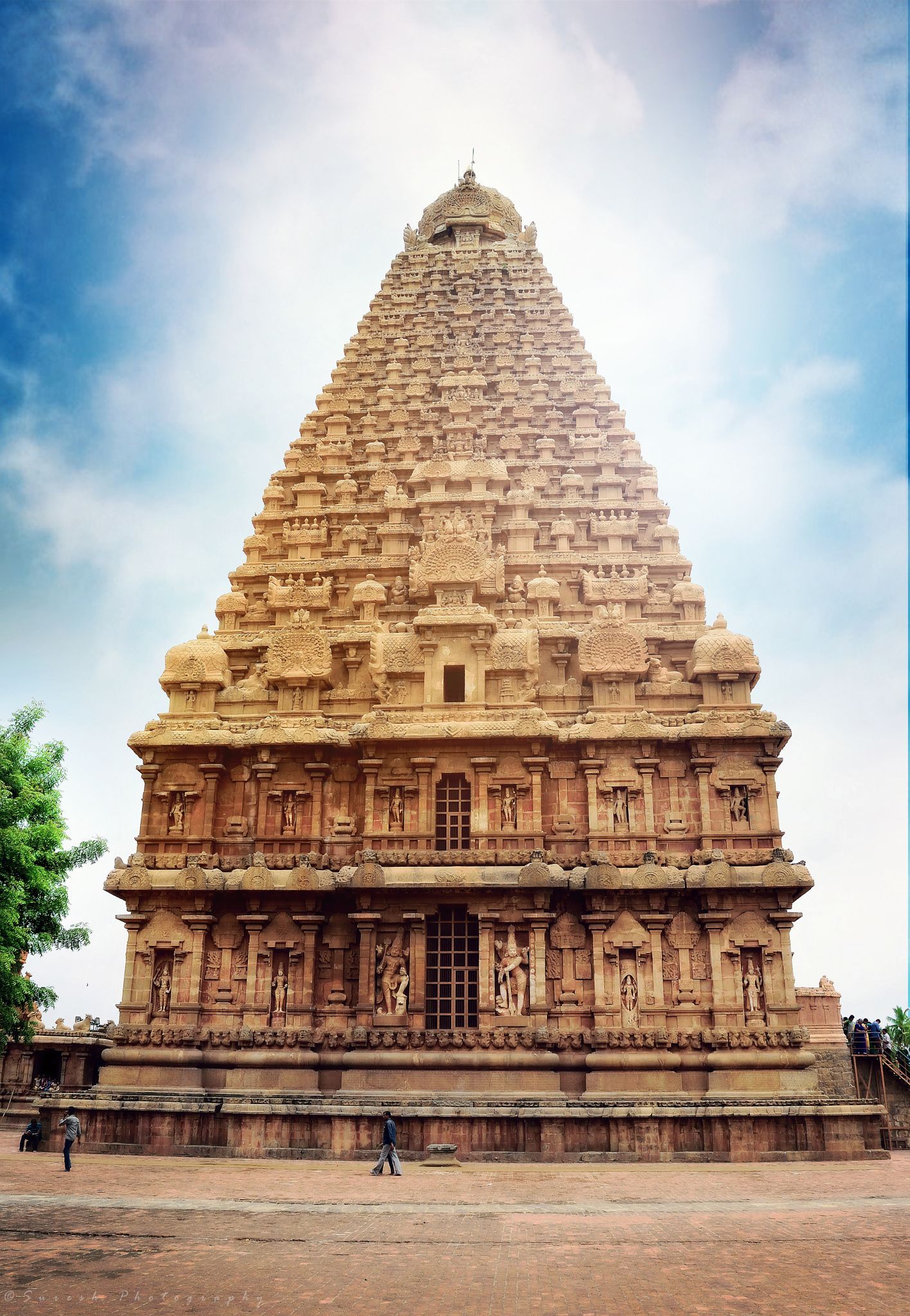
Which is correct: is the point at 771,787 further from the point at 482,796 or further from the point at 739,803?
the point at 482,796

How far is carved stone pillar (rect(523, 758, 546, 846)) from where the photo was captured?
30.4 metres

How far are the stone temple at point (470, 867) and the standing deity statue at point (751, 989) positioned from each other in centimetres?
5

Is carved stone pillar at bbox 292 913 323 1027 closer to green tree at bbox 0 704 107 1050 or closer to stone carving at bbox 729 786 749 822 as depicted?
green tree at bbox 0 704 107 1050

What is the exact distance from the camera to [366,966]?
95.5 feet

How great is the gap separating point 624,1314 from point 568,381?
1365 inches

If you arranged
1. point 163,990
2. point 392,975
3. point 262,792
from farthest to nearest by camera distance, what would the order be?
point 262,792
point 163,990
point 392,975

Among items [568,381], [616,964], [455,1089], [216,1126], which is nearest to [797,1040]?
[616,964]

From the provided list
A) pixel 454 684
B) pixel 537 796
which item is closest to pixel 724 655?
pixel 537 796

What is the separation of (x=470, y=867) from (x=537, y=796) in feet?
9.12

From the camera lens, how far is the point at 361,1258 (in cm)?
1405

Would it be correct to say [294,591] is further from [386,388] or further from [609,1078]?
[609,1078]

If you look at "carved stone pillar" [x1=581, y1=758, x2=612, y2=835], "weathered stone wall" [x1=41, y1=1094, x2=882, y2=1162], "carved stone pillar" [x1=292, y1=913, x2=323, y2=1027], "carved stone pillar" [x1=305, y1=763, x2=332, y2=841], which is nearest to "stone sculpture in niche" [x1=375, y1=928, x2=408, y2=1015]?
"carved stone pillar" [x1=292, y1=913, x2=323, y2=1027]

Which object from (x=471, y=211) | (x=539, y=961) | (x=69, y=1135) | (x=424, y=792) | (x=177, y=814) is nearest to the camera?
(x=69, y=1135)

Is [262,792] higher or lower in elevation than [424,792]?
higher
